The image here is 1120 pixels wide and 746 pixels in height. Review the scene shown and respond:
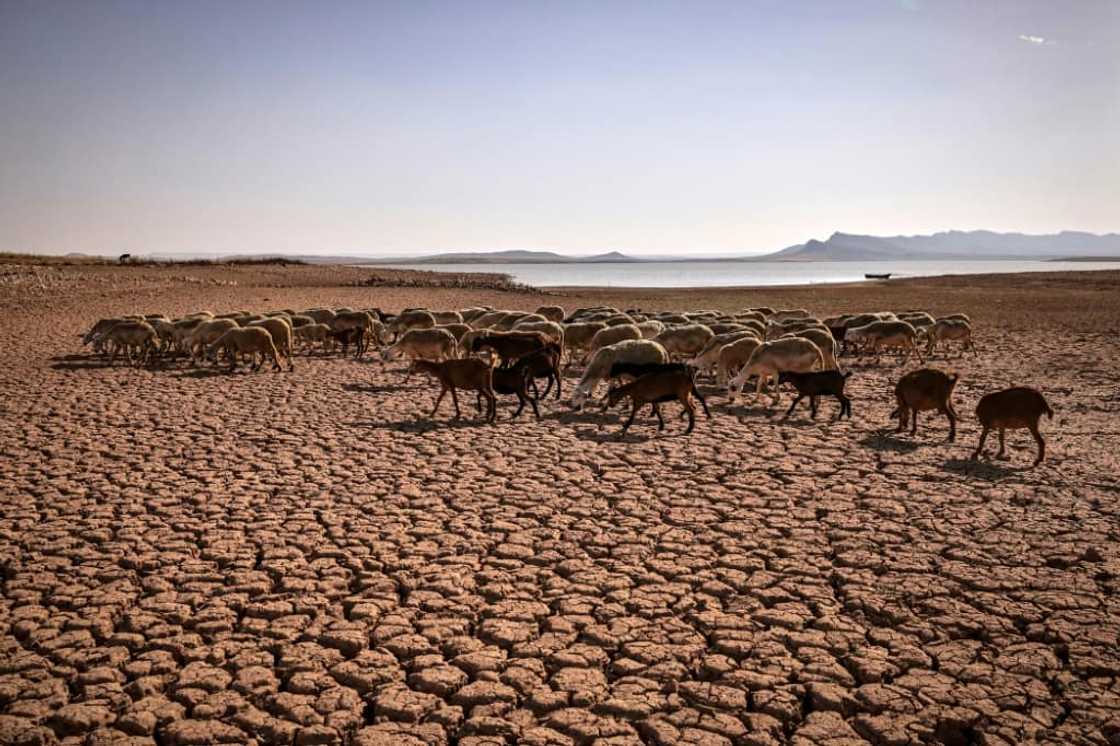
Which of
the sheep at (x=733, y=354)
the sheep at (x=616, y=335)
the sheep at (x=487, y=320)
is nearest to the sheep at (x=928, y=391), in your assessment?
the sheep at (x=733, y=354)

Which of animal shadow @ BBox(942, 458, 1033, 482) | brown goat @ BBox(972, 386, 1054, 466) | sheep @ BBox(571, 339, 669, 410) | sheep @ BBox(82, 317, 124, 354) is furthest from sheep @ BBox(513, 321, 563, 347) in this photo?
sheep @ BBox(82, 317, 124, 354)

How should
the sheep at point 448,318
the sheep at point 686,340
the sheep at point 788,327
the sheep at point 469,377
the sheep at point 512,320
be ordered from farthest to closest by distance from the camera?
the sheep at point 448,318 → the sheep at point 512,320 → the sheep at point 788,327 → the sheep at point 686,340 → the sheep at point 469,377

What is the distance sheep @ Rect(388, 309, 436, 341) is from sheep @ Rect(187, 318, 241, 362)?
15.8ft

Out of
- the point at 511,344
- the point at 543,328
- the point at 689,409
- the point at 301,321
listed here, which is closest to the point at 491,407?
the point at 689,409

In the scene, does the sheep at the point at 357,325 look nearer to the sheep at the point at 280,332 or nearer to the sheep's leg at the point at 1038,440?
the sheep at the point at 280,332

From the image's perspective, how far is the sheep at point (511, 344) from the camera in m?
16.3

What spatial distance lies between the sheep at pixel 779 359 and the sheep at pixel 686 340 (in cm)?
307

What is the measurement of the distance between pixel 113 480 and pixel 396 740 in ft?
21.3

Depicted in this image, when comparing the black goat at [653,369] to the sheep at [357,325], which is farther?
the sheep at [357,325]

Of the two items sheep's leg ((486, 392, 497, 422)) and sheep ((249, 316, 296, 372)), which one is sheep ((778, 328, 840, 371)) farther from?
sheep ((249, 316, 296, 372))

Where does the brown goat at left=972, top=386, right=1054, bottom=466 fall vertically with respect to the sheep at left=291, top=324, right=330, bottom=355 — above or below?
below

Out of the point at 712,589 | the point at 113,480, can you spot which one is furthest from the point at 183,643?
the point at 113,480

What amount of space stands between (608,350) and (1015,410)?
22.0 feet

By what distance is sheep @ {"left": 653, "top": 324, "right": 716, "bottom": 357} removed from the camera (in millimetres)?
17016
